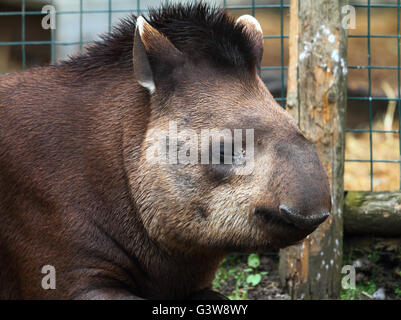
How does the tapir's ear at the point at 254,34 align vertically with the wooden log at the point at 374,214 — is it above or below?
above

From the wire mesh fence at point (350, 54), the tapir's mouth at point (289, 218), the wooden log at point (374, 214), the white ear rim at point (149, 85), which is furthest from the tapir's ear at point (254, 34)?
the wire mesh fence at point (350, 54)

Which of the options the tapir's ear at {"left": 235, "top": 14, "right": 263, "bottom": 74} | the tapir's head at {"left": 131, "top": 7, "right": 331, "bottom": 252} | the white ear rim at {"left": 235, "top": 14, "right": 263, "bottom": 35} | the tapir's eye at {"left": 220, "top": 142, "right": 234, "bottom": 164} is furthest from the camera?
the white ear rim at {"left": 235, "top": 14, "right": 263, "bottom": 35}

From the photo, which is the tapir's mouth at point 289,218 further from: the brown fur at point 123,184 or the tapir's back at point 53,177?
the tapir's back at point 53,177

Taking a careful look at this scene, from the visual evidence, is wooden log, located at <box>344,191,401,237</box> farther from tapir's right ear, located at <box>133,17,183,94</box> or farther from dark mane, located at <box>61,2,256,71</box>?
tapir's right ear, located at <box>133,17,183,94</box>

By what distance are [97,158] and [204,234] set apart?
70 centimetres

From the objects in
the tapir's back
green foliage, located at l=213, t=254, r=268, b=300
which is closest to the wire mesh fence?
green foliage, located at l=213, t=254, r=268, b=300

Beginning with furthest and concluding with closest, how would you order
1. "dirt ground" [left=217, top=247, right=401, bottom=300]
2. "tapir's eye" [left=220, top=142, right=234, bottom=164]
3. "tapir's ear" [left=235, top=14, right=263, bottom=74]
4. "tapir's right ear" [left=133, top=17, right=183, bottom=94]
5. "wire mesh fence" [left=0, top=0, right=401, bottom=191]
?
1. "wire mesh fence" [left=0, top=0, right=401, bottom=191]
2. "dirt ground" [left=217, top=247, right=401, bottom=300]
3. "tapir's ear" [left=235, top=14, right=263, bottom=74]
4. "tapir's right ear" [left=133, top=17, right=183, bottom=94]
5. "tapir's eye" [left=220, top=142, right=234, bottom=164]

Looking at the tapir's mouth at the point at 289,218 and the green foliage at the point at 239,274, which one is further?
the green foliage at the point at 239,274

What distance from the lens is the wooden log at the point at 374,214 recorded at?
5.59 meters

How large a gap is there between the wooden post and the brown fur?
182cm

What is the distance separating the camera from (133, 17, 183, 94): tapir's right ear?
333cm

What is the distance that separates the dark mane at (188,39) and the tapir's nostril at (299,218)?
2.94 feet
